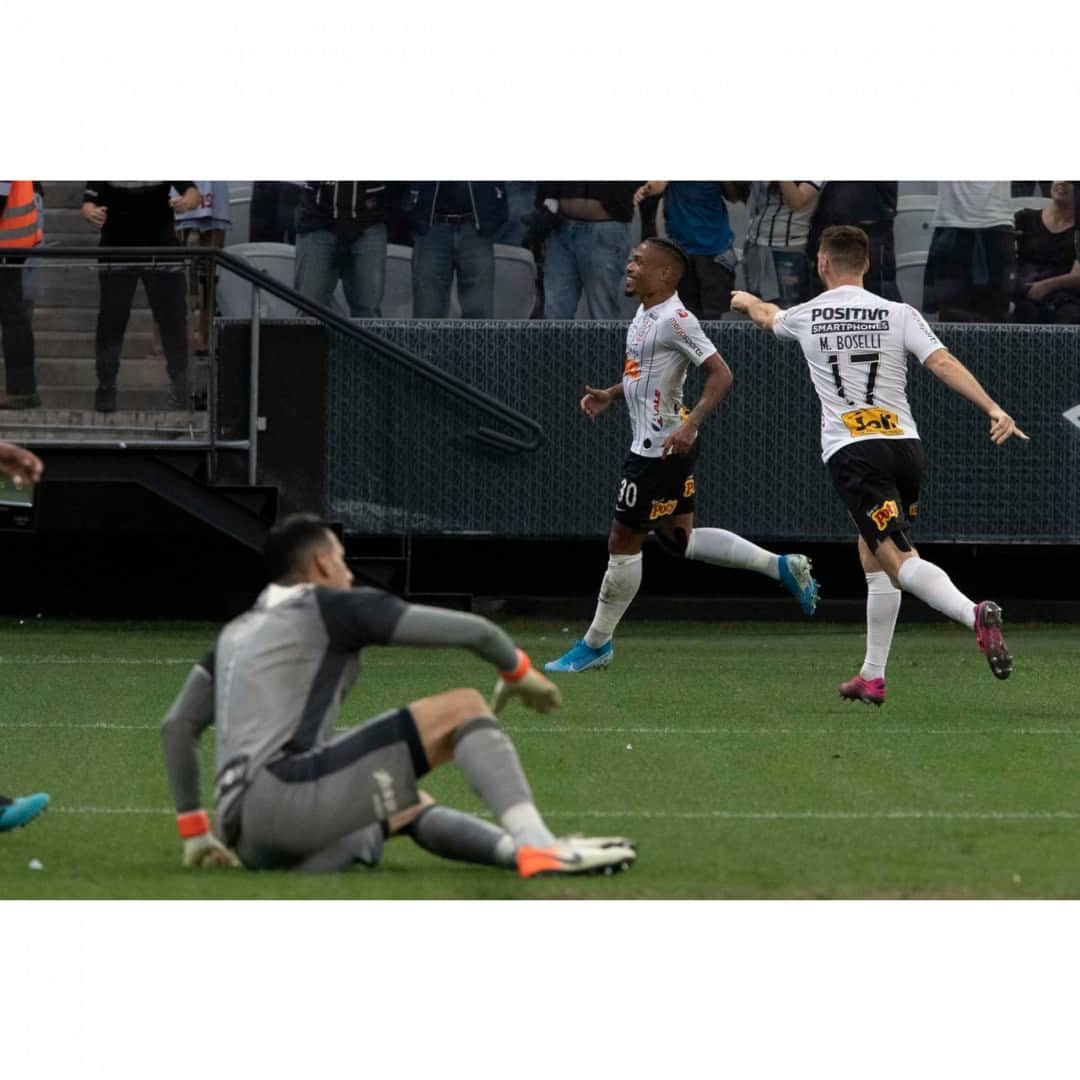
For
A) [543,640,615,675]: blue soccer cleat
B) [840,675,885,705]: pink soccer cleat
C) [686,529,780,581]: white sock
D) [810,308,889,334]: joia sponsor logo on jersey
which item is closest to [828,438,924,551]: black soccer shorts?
[810,308,889,334]: joia sponsor logo on jersey

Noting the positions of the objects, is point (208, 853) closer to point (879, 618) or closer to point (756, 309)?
point (879, 618)

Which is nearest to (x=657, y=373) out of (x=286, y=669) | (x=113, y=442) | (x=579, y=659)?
(x=579, y=659)

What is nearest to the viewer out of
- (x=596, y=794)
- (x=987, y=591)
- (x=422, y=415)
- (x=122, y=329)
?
(x=596, y=794)

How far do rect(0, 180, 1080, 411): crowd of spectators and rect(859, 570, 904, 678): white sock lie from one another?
5427 millimetres

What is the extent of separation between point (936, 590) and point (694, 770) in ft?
6.77

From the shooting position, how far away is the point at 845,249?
1108 cm

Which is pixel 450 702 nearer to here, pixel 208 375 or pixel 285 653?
pixel 285 653

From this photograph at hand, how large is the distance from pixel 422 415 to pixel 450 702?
33.3 ft

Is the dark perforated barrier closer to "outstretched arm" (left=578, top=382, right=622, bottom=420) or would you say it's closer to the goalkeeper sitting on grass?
"outstretched arm" (left=578, top=382, right=622, bottom=420)

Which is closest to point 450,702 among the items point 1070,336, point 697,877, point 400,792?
point 400,792

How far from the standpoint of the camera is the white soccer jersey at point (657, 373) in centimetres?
1259

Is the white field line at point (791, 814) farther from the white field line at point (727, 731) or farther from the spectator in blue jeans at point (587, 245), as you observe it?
the spectator in blue jeans at point (587, 245)

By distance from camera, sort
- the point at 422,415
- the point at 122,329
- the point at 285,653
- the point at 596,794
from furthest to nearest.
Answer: the point at 422,415
the point at 122,329
the point at 596,794
the point at 285,653

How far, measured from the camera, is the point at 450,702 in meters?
6.25
